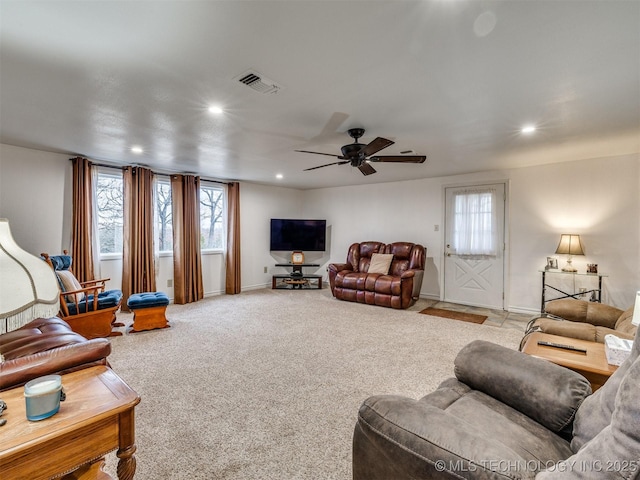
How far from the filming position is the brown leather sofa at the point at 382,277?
200 inches

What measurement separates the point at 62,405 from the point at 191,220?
4596 millimetres

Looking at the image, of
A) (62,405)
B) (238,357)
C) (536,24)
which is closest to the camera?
(62,405)

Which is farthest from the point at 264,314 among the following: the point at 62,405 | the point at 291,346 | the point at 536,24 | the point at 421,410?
the point at 536,24

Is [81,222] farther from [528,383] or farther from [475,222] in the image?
[475,222]

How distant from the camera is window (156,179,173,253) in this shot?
535 cm

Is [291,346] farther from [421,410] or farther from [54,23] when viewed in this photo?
[54,23]

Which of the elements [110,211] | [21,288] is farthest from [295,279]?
[21,288]

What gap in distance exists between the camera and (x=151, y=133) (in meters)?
3.29

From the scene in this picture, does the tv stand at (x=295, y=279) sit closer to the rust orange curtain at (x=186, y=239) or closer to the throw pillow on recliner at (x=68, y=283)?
the rust orange curtain at (x=186, y=239)

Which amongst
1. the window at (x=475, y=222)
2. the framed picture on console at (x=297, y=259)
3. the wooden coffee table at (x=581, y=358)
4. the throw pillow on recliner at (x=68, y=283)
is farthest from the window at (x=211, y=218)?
the wooden coffee table at (x=581, y=358)

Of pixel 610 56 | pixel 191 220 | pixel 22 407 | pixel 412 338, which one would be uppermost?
pixel 610 56

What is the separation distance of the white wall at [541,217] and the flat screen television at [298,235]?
42.0 inches

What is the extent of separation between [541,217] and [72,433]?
5.72 meters

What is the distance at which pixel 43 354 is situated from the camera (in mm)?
1547
